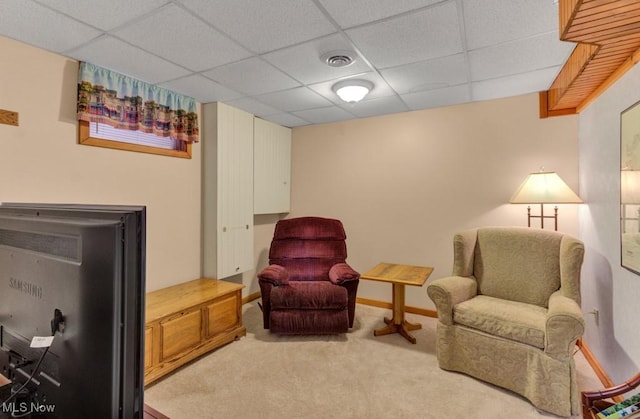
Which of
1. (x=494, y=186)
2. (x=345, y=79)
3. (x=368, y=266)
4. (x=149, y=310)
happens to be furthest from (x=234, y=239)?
(x=494, y=186)

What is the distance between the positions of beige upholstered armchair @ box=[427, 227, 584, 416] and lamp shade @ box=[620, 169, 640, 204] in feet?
1.41

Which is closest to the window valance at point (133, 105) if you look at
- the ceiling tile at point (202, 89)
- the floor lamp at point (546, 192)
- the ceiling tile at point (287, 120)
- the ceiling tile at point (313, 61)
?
the ceiling tile at point (202, 89)

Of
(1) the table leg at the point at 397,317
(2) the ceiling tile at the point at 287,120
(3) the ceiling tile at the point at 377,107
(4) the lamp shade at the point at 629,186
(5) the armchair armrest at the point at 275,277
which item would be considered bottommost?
(1) the table leg at the point at 397,317

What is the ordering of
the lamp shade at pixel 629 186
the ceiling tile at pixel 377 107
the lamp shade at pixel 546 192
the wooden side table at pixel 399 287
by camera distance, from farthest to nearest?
the ceiling tile at pixel 377 107 < the wooden side table at pixel 399 287 < the lamp shade at pixel 546 192 < the lamp shade at pixel 629 186

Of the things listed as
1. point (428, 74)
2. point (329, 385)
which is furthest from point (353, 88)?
point (329, 385)

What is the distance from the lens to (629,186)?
1.90 meters

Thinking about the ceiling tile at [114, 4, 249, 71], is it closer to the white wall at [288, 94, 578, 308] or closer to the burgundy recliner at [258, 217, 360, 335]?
the burgundy recliner at [258, 217, 360, 335]

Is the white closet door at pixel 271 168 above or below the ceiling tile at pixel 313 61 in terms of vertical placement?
below

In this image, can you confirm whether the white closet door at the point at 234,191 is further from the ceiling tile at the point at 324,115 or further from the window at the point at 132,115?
the ceiling tile at the point at 324,115

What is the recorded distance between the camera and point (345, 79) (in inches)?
105

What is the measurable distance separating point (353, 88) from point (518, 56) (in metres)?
1.21

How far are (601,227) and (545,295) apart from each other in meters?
0.63

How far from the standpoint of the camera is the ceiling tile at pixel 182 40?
5.99 ft

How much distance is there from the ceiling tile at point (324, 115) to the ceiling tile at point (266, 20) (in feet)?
4.96
